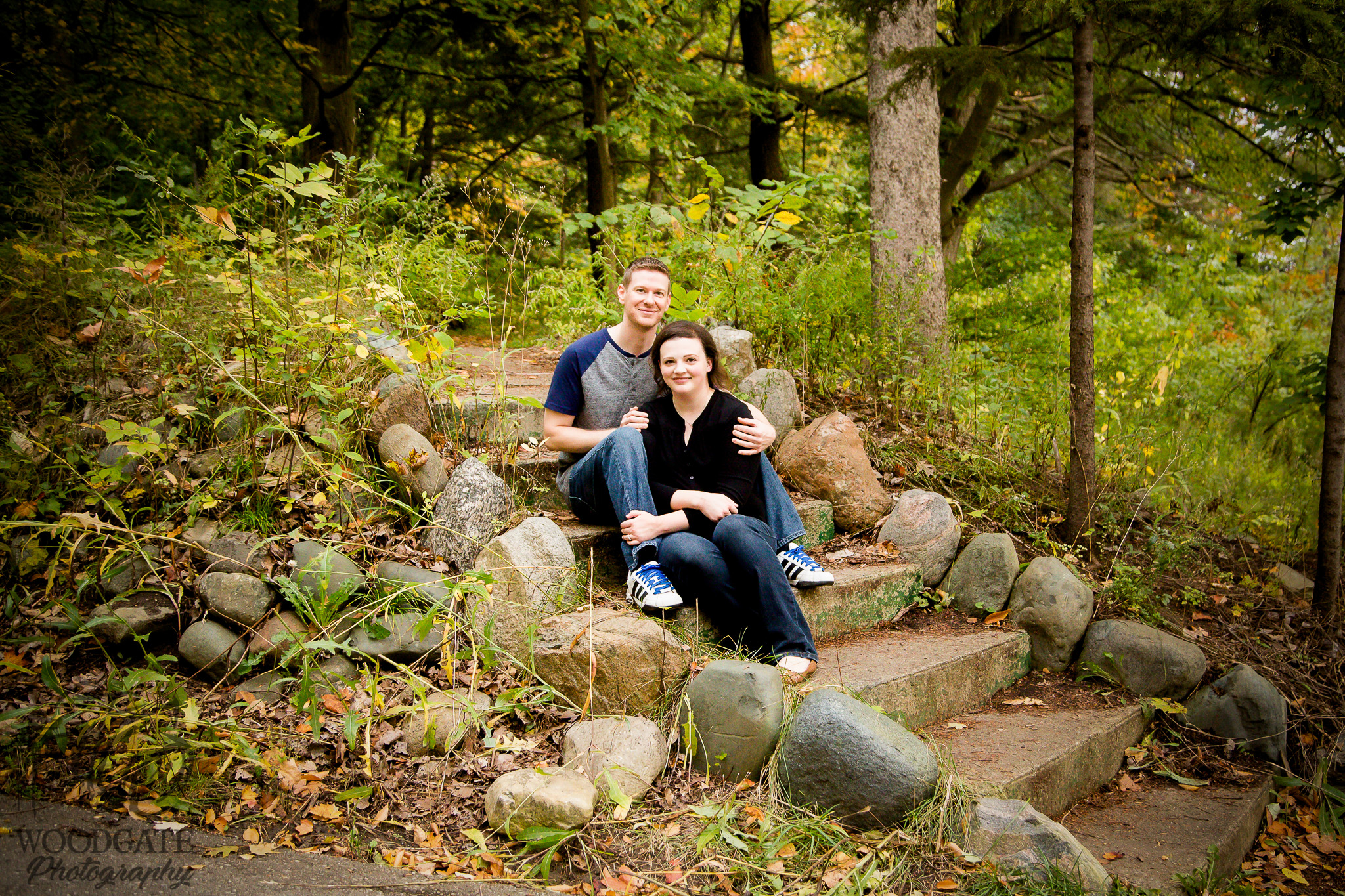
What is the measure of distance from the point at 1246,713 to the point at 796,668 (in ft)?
7.31

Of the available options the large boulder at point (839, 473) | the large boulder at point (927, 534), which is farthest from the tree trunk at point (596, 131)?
the large boulder at point (927, 534)

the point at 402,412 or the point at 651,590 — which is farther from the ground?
the point at 402,412

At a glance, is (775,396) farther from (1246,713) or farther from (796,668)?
(1246,713)

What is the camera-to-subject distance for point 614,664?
2645mm

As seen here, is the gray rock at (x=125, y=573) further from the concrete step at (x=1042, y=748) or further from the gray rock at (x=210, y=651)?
the concrete step at (x=1042, y=748)

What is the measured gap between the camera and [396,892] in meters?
1.94

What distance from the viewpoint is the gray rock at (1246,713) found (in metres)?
3.43

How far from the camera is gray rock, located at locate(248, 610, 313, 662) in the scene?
2.72 metres

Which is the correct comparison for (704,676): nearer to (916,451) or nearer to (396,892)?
(396,892)

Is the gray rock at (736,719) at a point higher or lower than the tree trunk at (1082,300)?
lower

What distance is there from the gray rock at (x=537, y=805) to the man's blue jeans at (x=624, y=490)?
102 cm

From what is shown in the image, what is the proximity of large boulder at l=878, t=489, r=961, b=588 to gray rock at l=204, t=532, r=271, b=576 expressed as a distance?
9.39ft

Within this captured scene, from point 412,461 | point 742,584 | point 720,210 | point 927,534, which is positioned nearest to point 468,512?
point 412,461

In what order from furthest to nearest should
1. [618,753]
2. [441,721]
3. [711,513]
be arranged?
[711,513] → [441,721] → [618,753]
